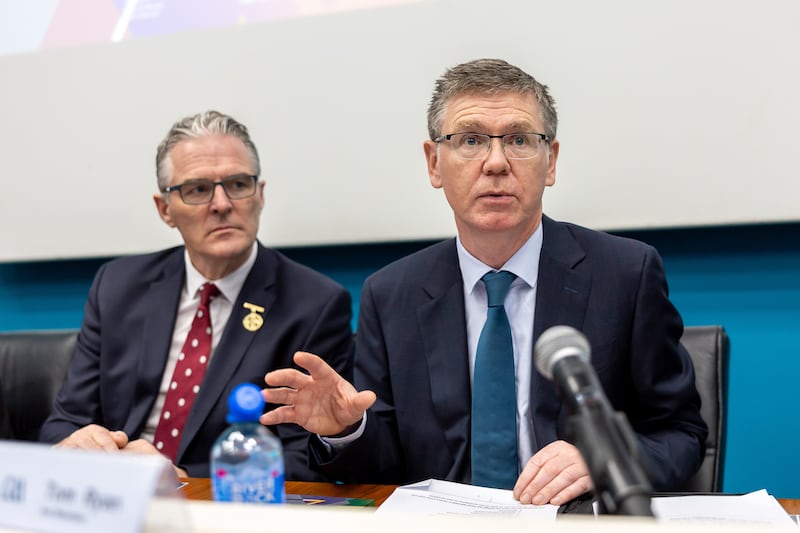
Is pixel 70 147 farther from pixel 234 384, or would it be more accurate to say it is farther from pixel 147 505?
pixel 147 505

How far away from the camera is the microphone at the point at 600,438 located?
2.11ft

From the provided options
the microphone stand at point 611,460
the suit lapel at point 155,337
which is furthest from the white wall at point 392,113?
the microphone stand at point 611,460

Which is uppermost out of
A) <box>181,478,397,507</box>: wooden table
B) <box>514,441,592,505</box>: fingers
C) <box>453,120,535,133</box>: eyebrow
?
<box>453,120,535,133</box>: eyebrow

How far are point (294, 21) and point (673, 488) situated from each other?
186cm

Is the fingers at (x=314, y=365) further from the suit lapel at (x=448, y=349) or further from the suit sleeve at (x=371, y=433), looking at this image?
the suit lapel at (x=448, y=349)

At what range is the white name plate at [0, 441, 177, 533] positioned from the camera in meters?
0.66

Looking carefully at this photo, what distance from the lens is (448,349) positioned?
173 centimetres

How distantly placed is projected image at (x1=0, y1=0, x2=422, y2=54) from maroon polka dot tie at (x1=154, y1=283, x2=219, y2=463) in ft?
3.42

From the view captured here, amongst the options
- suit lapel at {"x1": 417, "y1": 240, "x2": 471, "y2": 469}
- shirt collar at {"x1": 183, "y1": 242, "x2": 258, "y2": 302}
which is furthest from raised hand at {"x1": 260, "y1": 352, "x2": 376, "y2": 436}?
shirt collar at {"x1": 183, "y1": 242, "x2": 258, "y2": 302}

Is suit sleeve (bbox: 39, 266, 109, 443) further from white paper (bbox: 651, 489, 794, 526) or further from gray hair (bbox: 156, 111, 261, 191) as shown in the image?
white paper (bbox: 651, 489, 794, 526)

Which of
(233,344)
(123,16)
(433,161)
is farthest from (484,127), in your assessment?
(123,16)

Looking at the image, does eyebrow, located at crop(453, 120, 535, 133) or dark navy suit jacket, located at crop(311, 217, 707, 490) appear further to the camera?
eyebrow, located at crop(453, 120, 535, 133)

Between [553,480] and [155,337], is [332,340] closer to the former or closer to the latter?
[155,337]

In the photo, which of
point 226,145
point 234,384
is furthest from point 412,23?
point 234,384
